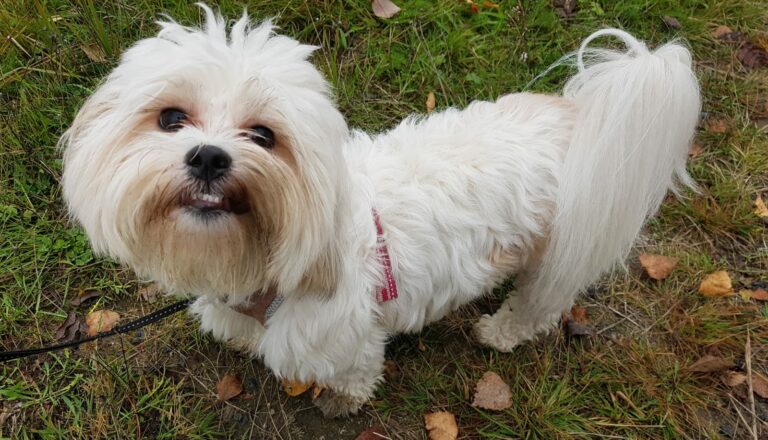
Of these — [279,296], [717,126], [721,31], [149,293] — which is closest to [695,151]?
[717,126]

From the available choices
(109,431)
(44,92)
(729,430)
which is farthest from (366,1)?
(729,430)

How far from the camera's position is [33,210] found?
3094mm

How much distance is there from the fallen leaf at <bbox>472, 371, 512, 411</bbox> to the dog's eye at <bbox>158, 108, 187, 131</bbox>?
2105 millimetres

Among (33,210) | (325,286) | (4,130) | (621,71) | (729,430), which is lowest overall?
(729,430)

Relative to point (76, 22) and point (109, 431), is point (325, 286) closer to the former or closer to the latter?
point (109, 431)

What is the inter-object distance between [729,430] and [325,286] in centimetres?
252

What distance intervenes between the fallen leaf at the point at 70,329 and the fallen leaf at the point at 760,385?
3.73 meters

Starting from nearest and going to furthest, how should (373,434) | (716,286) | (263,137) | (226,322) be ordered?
(263,137) → (226,322) → (373,434) → (716,286)

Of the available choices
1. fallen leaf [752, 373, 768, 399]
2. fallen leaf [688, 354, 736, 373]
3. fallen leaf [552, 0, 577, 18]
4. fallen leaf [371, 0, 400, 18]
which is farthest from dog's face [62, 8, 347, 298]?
fallen leaf [552, 0, 577, 18]

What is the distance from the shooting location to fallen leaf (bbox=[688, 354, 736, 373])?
9.60 ft

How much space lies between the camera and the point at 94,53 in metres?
3.35

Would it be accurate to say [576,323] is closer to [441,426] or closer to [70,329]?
[441,426]

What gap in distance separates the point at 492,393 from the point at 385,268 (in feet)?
4.15

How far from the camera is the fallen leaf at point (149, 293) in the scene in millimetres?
2955
